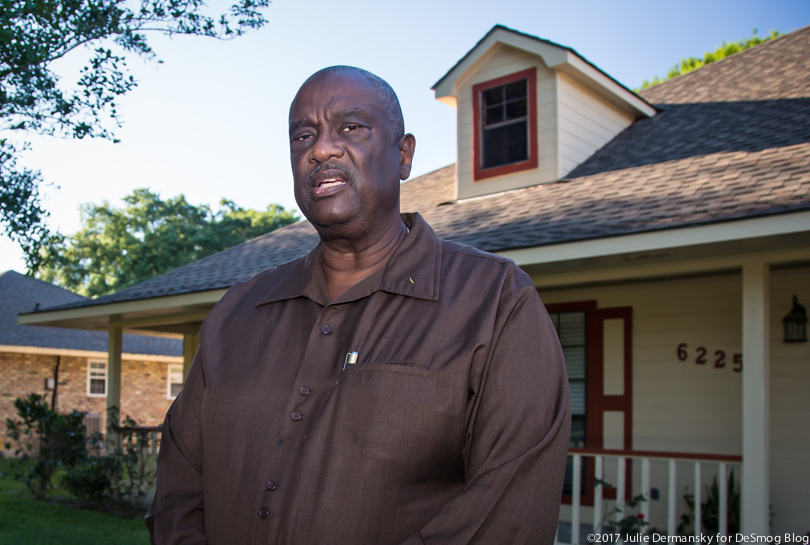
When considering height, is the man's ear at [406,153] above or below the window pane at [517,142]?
below

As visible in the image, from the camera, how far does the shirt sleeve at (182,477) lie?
1.71 meters

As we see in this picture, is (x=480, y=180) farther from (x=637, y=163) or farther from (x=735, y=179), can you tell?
(x=735, y=179)

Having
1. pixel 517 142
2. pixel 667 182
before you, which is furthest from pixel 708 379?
pixel 517 142

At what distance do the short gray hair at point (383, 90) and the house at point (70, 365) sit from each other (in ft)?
58.2

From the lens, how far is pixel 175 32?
501 cm

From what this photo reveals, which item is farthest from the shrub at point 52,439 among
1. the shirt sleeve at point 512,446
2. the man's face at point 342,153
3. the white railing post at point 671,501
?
the shirt sleeve at point 512,446

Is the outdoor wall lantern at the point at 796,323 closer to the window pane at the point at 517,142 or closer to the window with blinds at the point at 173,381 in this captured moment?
the window pane at the point at 517,142

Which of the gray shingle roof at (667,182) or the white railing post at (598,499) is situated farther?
the white railing post at (598,499)

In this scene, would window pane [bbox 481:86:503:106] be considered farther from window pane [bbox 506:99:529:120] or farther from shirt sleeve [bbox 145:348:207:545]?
shirt sleeve [bbox 145:348:207:545]

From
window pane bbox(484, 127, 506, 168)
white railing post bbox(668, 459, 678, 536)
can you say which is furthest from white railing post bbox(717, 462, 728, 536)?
window pane bbox(484, 127, 506, 168)

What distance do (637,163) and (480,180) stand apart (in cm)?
176

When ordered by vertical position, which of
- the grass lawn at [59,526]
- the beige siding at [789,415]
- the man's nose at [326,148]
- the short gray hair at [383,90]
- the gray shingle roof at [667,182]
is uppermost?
the gray shingle roof at [667,182]

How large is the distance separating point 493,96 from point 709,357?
147 inches

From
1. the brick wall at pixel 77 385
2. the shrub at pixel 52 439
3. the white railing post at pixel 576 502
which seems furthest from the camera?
the brick wall at pixel 77 385
